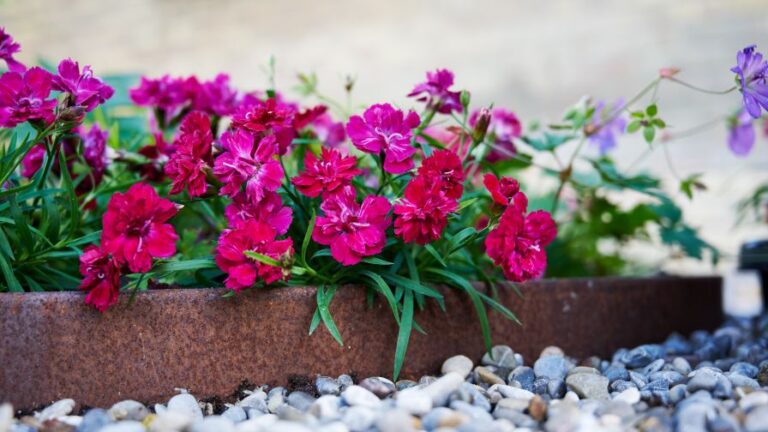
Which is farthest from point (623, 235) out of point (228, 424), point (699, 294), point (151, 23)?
point (151, 23)

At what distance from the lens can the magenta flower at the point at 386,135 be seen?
977mm

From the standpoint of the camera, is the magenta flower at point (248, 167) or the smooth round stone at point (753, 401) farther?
the magenta flower at point (248, 167)

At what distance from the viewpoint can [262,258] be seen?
2.89 feet

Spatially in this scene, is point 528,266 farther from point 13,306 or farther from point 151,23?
point 151,23

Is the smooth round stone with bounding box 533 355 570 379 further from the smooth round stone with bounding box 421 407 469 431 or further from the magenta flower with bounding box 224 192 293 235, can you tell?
the magenta flower with bounding box 224 192 293 235

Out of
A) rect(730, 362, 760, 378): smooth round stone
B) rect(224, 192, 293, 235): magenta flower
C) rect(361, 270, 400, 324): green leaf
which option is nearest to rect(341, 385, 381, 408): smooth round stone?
rect(361, 270, 400, 324): green leaf

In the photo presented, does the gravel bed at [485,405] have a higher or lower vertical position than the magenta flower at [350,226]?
lower

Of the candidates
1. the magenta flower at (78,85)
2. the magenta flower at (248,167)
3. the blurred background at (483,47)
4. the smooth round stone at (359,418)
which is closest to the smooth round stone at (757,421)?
the smooth round stone at (359,418)

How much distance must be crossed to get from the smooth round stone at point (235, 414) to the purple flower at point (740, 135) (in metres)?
1.08

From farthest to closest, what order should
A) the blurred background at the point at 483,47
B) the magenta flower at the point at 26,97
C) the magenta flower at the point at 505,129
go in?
the blurred background at the point at 483,47 → the magenta flower at the point at 505,129 → the magenta flower at the point at 26,97

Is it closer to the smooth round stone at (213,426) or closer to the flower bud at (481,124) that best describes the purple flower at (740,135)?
the flower bud at (481,124)

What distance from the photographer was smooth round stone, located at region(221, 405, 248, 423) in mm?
873

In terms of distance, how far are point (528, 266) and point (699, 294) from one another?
2.93 ft

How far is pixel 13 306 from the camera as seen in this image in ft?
2.90
